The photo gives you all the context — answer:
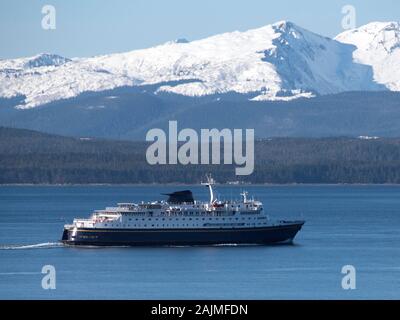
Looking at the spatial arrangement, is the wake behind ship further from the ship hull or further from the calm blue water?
the calm blue water

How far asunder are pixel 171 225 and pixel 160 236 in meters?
1.03

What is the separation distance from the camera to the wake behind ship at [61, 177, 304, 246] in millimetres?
93938

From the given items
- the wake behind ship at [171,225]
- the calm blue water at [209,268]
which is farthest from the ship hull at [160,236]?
the calm blue water at [209,268]

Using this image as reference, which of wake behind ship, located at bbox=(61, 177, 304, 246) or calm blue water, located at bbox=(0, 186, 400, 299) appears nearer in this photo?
calm blue water, located at bbox=(0, 186, 400, 299)

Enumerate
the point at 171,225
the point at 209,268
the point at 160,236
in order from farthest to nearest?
the point at 160,236 < the point at 171,225 < the point at 209,268

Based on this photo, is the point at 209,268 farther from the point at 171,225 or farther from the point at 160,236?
the point at 160,236

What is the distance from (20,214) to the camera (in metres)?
148

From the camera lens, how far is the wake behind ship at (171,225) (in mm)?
93938

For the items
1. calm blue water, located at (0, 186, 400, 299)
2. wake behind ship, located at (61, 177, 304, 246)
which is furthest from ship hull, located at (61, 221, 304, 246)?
calm blue water, located at (0, 186, 400, 299)

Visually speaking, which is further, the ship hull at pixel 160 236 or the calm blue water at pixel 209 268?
the ship hull at pixel 160 236

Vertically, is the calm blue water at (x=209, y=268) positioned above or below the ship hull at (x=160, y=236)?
below

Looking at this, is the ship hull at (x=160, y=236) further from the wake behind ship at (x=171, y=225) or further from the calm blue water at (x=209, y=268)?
the calm blue water at (x=209, y=268)

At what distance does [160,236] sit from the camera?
94375 millimetres

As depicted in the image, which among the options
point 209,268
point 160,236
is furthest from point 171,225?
point 209,268
